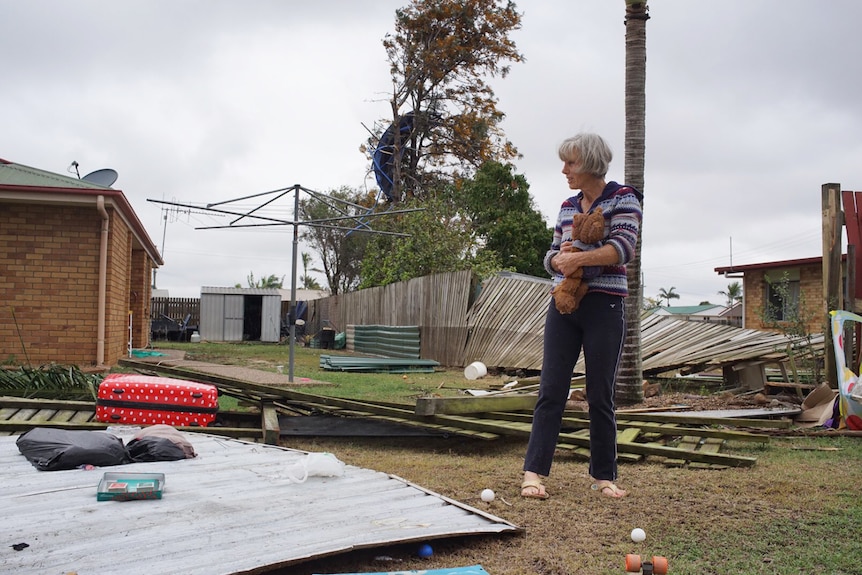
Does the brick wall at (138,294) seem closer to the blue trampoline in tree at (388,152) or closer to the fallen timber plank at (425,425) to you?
the blue trampoline in tree at (388,152)

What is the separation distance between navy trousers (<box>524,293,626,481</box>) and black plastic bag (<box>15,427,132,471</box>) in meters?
2.11

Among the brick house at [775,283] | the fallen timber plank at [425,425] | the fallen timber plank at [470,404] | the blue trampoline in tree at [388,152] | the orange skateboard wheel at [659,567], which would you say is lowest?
the orange skateboard wheel at [659,567]

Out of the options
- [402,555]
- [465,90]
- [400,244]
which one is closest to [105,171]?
[400,244]

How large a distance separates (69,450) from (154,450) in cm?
43

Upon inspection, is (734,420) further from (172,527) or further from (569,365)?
(172,527)

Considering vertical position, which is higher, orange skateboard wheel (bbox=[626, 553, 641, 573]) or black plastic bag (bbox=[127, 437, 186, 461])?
black plastic bag (bbox=[127, 437, 186, 461])

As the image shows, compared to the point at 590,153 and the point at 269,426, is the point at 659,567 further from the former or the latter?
the point at 269,426

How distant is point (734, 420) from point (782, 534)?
2916 millimetres

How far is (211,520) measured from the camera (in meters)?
2.73

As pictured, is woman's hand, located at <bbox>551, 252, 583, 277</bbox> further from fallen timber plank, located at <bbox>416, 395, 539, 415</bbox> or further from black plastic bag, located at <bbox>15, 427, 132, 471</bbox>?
black plastic bag, located at <bbox>15, 427, 132, 471</bbox>

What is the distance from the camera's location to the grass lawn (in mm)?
2584

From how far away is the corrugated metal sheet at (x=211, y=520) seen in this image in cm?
228

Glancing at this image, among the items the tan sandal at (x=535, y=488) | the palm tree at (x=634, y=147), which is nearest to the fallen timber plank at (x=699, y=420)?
the palm tree at (x=634, y=147)

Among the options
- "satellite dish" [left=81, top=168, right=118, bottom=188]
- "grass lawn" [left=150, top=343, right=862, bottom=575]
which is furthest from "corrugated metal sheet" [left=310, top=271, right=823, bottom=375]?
"satellite dish" [left=81, top=168, right=118, bottom=188]
